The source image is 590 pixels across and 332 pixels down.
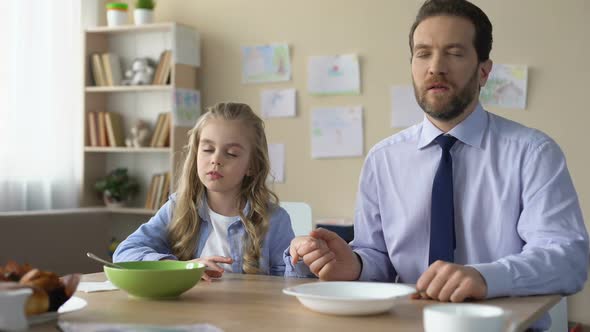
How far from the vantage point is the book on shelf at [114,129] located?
186 inches

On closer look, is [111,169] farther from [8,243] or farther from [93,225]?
[8,243]

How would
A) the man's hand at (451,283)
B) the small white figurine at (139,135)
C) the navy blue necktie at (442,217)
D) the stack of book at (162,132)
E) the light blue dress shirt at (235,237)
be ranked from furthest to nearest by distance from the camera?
the small white figurine at (139,135)
the stack of book at (162,132)
the light blue dress shirt at (235,237)
the navy blue necktie at (442,217)
the man's hand at (451,283)

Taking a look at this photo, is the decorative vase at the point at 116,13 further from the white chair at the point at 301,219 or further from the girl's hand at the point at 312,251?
the girl's hand at the point at 312,251

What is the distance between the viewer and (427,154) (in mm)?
1854

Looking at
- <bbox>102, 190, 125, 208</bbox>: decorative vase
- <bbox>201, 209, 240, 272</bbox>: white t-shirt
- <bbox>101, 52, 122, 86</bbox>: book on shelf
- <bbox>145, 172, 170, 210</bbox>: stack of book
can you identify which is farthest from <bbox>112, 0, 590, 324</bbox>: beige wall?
<bbox>201, 209, 240, 272</bbox>: white t-shirt

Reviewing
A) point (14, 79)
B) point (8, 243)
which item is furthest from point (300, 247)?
point (14, 79)

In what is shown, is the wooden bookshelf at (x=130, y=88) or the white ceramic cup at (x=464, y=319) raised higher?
the wooden bookshelf at (x=130, y=88)

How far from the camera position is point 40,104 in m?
4.48

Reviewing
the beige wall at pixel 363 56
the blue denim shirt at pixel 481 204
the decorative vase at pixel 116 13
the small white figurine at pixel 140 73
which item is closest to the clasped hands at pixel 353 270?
the blue denim shirt at pixel 481 204

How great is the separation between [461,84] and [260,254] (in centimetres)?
73

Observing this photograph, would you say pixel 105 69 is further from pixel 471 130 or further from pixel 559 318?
pixel 559 318

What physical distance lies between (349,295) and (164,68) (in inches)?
135

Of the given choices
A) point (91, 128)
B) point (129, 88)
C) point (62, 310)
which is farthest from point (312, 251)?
point (91, 128)

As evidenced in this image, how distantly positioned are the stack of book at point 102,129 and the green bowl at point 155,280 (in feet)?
11.2
